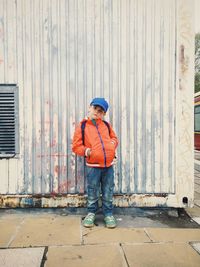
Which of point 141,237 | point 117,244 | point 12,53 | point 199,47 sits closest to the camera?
point 117,244

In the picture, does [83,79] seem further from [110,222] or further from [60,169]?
[110,222]

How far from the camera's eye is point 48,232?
3.34 metres

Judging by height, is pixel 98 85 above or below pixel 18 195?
above

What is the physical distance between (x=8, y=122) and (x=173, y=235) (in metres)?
2.86

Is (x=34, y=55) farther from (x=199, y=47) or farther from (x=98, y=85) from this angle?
(x=199, y=47)

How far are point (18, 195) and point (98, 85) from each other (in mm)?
2094

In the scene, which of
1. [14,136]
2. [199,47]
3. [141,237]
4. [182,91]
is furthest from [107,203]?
[199,47]

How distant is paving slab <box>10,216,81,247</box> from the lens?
3047mm

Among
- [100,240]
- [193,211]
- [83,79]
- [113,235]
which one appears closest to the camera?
[100,240]

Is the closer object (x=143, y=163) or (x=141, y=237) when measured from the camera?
(x=141, y=237)

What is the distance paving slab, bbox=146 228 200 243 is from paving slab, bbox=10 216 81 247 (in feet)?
3.08

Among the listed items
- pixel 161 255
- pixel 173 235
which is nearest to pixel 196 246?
pixel 173 235

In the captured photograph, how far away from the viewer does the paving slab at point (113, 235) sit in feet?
10.2

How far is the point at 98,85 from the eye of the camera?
4035 millimetres
